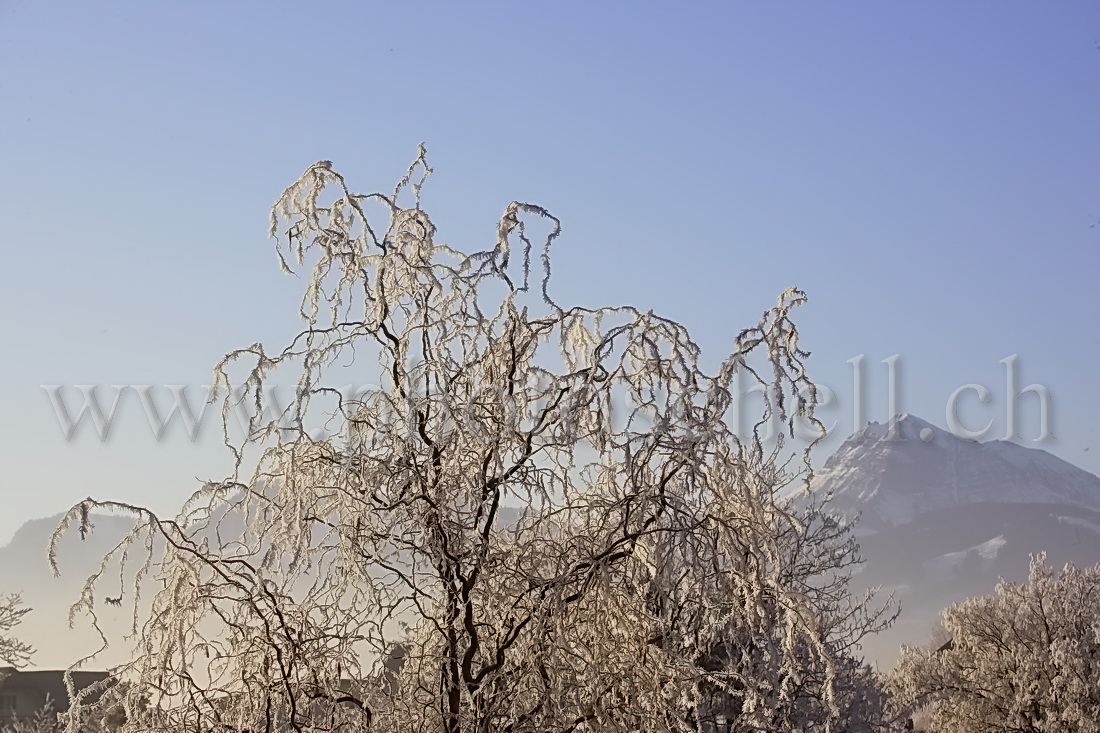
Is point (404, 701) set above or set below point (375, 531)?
below

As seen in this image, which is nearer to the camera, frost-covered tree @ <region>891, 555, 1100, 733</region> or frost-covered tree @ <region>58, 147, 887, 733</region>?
frost-covered tree @ <region>58, 147, 887, 733</region>

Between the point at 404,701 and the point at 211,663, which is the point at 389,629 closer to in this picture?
the point at 404,701

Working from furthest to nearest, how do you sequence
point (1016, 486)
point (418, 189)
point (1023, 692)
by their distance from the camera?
point (1016, 486)
point (1023, 692)
point (418, 189)

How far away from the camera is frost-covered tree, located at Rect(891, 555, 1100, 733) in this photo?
58.9 ft

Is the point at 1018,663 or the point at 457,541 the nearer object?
the point at 457,541

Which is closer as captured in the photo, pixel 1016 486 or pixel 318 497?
pixel 318 497

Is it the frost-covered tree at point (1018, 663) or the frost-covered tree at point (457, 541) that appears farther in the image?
the frost-covered tree at point (1018, 663)

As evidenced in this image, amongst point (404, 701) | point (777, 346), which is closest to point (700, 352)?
point (777, 346)

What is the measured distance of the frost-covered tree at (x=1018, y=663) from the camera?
1795cm

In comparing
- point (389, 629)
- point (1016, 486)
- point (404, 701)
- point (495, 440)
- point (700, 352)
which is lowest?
point (404, 701)

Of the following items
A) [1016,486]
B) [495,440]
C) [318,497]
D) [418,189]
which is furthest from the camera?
[1016,486]

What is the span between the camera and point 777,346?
5.04m

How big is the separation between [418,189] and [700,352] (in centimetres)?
155

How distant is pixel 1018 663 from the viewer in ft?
61.7
